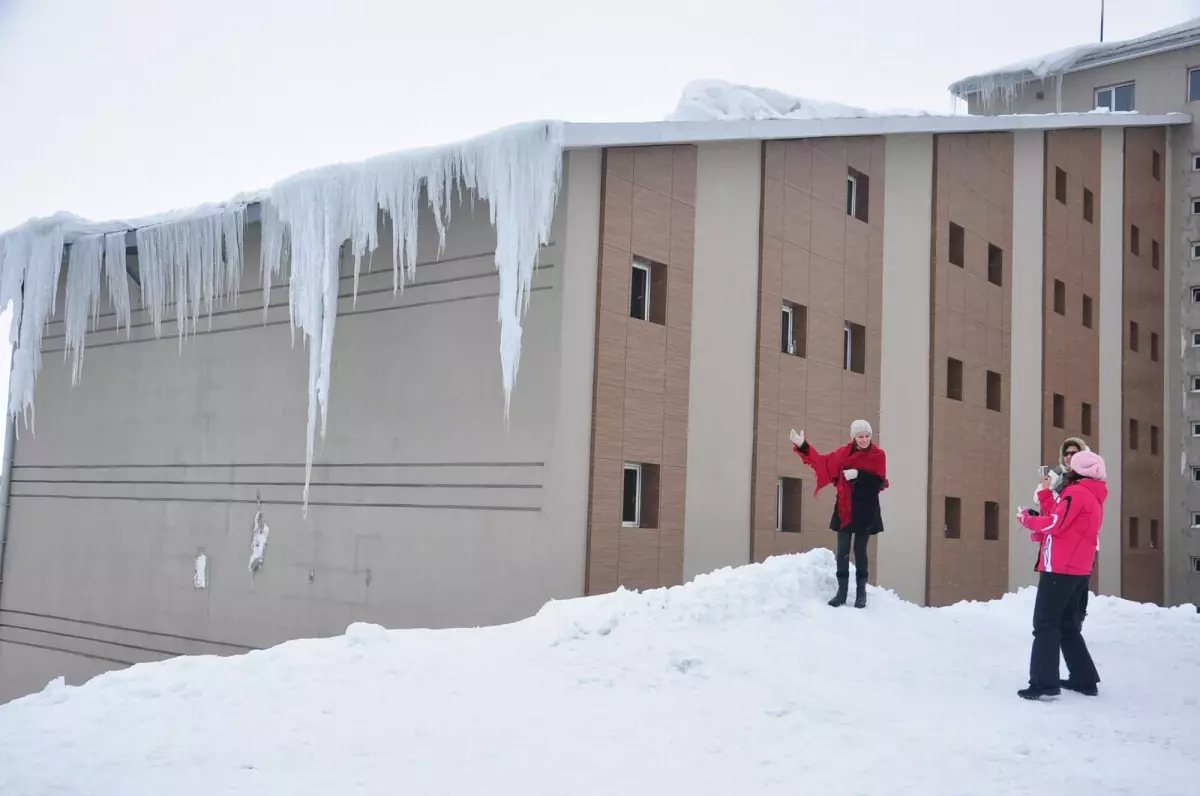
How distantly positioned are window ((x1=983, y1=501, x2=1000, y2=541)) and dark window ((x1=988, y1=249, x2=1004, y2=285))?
11.3 ft

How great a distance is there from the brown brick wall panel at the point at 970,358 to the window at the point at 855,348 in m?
1.61

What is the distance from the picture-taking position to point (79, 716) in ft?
19.9

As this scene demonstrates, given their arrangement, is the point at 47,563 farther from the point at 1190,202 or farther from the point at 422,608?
the point at 1190,202

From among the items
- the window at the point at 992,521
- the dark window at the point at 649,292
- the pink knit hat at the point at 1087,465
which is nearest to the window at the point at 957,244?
the window at the point at 992,521

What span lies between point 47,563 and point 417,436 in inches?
313

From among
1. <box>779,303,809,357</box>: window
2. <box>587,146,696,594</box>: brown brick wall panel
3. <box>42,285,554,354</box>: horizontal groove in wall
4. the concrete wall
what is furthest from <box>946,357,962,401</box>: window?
<box>42,285,554,354</box>: horizontal groove in wall

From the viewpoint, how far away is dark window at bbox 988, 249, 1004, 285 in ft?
58.7

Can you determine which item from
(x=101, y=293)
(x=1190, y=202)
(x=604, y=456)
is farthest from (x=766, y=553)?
(x=1190, y=202)

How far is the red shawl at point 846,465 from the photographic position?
9.09 meters

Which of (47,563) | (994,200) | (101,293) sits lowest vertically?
(47,563)

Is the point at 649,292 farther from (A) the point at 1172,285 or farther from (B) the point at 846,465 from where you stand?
(A) the point at 1172,285

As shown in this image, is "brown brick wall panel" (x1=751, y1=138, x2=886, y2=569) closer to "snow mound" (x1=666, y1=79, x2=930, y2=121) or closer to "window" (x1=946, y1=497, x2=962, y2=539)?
"snow mound" (x1=666, y1=79, x2=930, y2=121)

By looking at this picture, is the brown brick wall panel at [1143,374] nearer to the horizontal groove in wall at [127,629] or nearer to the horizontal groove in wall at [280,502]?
the horizontal groove in wall at [280,502]

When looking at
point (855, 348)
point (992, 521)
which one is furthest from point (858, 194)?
point (992, 521)
